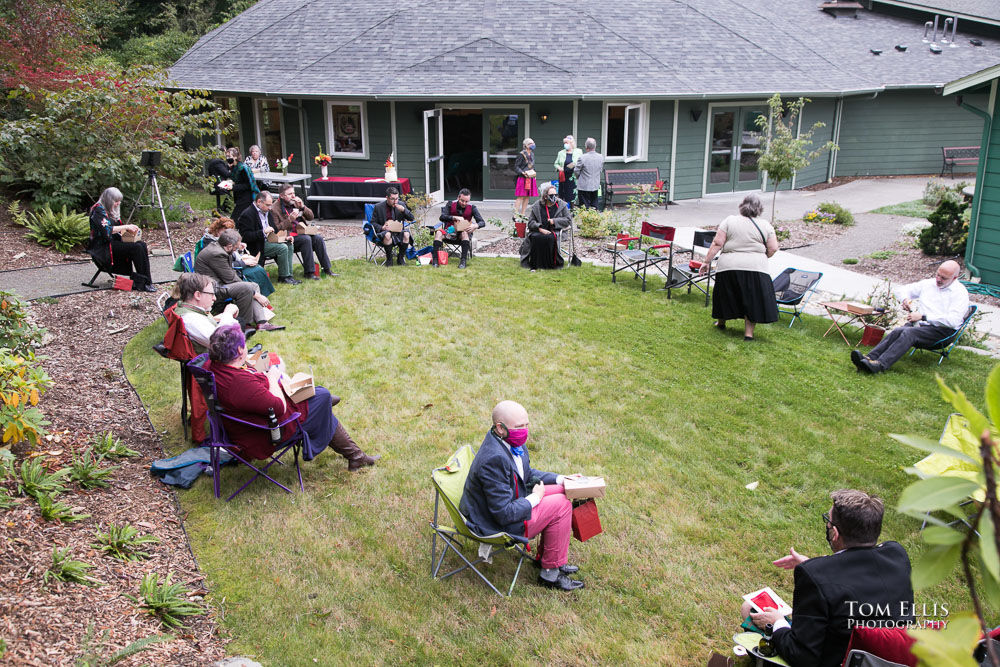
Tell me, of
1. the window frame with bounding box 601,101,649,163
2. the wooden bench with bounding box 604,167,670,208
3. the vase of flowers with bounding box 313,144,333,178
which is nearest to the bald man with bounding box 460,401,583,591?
the wooden bench with bounding box 604,167,670,208

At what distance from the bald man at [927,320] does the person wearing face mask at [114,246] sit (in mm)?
8867

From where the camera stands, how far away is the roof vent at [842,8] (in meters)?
26.7

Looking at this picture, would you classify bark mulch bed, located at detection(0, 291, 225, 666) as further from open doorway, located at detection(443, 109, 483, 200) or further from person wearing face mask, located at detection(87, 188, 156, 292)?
open doorway, located at detection(443, 109, 483, 200)

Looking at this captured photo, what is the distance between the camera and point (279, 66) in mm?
20031

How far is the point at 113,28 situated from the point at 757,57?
25.3 metres

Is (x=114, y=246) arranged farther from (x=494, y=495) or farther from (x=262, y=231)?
(x=494, y=495)

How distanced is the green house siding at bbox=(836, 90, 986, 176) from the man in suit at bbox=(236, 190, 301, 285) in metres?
18.3

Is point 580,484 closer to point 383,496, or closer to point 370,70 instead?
point 383,496

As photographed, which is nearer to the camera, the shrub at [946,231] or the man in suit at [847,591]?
the man in suit at [847,591]

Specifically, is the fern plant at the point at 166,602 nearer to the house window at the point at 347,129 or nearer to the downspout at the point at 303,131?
the house window at the point at 347,129

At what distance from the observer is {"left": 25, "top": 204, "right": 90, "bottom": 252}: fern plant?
1262cm

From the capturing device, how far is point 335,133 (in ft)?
64.6

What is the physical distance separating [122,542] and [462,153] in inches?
677

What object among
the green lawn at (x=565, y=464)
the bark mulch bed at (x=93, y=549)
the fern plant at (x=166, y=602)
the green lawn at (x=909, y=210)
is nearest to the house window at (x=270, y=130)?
the green lawn at (x=565, y=464)
